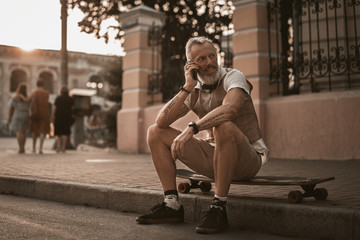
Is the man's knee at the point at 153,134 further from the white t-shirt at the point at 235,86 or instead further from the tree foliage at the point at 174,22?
the tree foliage at the point at 174,22

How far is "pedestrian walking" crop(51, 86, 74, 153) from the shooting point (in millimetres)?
12250

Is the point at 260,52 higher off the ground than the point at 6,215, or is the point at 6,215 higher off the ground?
the point at 260,52

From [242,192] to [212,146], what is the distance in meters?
0.77

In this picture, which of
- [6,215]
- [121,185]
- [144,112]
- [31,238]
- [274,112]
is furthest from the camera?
[144,112]

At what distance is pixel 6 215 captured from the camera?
3953 millimetres

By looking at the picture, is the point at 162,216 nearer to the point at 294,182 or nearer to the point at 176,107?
the point at 176,107

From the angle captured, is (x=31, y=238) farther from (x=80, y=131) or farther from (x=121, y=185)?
(x=80, y=131)

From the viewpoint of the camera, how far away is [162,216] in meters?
3.49

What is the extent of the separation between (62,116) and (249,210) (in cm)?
960

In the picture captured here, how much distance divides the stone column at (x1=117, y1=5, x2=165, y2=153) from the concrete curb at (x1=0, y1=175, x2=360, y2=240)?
6.64 metres

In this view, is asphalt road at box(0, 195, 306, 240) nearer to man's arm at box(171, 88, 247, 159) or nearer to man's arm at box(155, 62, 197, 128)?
man's arm at box(171, 88, 247, 159)

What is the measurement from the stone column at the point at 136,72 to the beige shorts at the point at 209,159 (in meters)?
8.07

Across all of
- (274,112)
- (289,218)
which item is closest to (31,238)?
(289,218)

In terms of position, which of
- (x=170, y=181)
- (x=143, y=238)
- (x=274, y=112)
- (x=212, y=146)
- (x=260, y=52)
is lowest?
(x=143, y=238)
